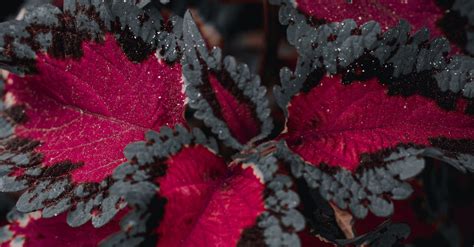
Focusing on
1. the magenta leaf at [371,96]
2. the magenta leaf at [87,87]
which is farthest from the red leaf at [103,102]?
the magenta leaf at [371,96]

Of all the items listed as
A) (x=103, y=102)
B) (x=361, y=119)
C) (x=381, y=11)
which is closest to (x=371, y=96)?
(x=361, y=119)

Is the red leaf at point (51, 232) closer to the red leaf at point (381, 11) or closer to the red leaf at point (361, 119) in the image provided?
the red leaf at point (361, 119)

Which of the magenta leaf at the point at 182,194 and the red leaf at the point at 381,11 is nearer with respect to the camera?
the magenta leaf at the point at 182,194

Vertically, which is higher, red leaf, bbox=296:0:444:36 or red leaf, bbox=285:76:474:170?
red leaf, bbox=296:0:444:36

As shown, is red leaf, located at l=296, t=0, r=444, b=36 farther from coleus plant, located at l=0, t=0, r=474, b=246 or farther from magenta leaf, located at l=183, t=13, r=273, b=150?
magenta leaf, located at l=183, t=13, r=273, b=150

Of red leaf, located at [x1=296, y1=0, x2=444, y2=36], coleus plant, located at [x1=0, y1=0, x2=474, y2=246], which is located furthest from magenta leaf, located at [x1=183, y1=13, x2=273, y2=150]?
red leaf, located at [x1=296, y1=0, x2=444, y2=36]

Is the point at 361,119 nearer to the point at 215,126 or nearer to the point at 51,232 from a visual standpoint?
the point at 215,126

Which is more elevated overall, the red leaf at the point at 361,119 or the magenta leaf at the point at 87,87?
the magenta leaf at the point at 87,87
